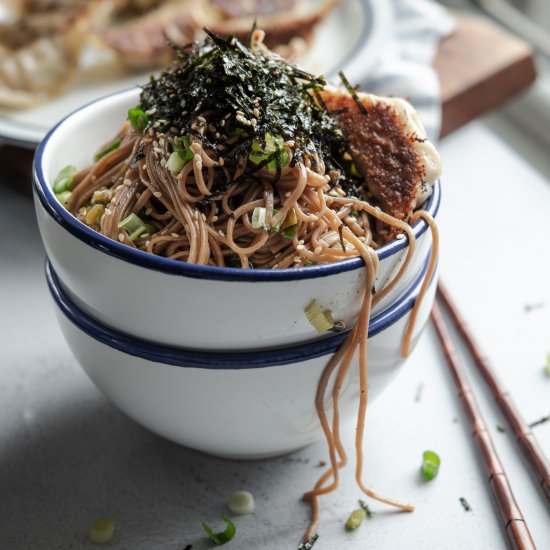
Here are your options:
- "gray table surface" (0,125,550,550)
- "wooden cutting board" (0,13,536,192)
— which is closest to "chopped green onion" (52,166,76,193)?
"gray table surface" (0,125,550,550)

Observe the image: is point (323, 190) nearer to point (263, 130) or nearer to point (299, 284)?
point (263, 130)

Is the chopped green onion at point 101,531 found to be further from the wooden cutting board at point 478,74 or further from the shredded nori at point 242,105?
the wooden cutting board at point 478,74

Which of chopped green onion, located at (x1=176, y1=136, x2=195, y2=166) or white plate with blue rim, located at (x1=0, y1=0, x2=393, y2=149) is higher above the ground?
chopped green onion, located at (x1=176, y1=136, x2=195, y2=166)

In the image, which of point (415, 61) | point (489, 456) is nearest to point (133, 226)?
point (489, 456)

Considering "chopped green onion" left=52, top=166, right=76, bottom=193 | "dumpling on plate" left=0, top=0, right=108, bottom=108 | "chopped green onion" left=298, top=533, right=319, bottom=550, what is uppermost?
"chopped green onion" left=52, top=166, right=76, bottom=193

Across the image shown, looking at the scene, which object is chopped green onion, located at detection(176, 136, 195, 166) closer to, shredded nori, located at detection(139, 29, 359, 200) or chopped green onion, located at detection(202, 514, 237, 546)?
shredded nori, located at detection(139, 29, 359, 200)

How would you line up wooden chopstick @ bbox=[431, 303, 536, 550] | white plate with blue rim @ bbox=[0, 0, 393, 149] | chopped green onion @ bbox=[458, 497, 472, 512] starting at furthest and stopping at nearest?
white plate with blue rim @ bbox=[0, 0, 393, 149]
chopped green onion @ bbox=[458, 497, 472, 512]
wooden chopstick @ bbox=[431, 303, 536, 550]

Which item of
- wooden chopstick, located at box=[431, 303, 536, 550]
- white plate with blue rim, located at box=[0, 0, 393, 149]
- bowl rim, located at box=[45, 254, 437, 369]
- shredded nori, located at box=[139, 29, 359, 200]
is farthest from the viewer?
white plate with blue rim, located at box=[0, 0, 393, 149]
